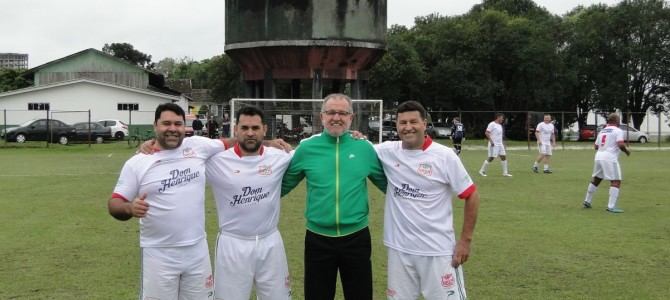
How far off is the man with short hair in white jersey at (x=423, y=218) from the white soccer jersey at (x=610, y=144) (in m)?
9.17

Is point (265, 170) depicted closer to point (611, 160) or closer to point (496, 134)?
point (611, 160)

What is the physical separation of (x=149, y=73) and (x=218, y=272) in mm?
52073

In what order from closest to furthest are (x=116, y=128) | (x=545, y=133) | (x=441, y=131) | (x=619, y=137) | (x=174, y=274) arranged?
(x=174, y=274)
(x=619, y=137)
(x=545, y=133)
(x=116, y=128)
(x=441, y=131)

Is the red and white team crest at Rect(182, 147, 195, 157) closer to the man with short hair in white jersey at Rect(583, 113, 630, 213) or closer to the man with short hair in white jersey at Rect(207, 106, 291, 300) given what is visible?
the man with short hair in white jersey at Rect(207, 106, 291, 300)

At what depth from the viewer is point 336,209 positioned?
15.7ft

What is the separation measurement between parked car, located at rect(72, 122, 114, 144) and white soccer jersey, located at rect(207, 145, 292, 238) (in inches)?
1342

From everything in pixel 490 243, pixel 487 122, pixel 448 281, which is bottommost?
pixel 490 243

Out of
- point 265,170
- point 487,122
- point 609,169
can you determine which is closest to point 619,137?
point 609,169

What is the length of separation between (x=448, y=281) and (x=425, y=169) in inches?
34.0

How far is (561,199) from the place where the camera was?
14.2 meters

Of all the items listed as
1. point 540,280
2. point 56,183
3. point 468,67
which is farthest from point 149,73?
point 540,280

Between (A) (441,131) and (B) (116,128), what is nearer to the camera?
(B) (116,128)

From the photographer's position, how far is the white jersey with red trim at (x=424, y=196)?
4.80 m

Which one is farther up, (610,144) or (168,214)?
(610,144)
